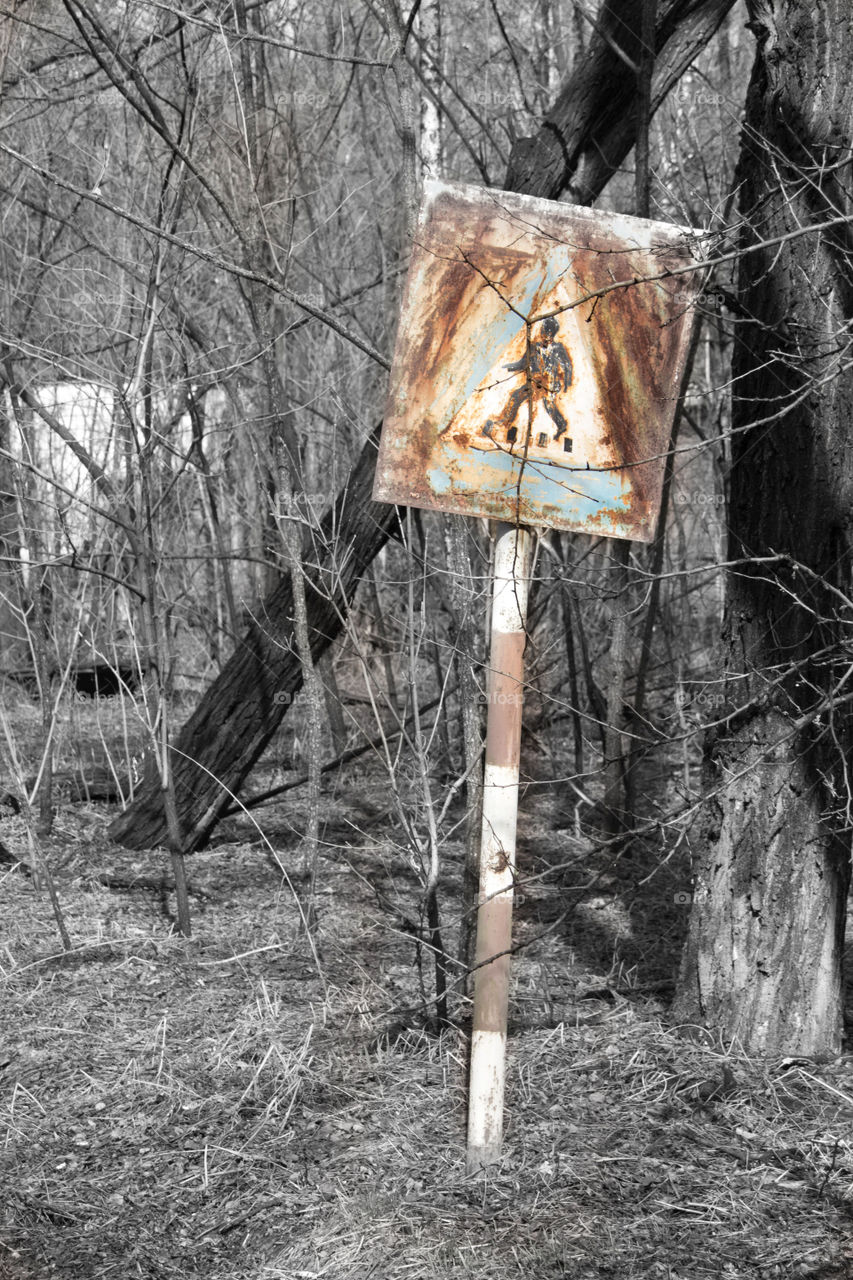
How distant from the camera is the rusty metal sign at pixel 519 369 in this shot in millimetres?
3135

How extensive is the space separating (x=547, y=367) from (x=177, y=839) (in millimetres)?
2929

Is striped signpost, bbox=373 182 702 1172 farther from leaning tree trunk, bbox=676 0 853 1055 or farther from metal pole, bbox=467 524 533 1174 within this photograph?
leaning tree trunk, bbox=676 0 853 1055

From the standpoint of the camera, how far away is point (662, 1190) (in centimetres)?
321

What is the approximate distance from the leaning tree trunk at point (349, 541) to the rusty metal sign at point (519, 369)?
1649 mm

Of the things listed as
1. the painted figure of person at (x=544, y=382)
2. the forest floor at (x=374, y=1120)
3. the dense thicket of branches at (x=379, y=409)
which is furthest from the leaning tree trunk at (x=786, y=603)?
the painted figure of person at (x=544, y=382)

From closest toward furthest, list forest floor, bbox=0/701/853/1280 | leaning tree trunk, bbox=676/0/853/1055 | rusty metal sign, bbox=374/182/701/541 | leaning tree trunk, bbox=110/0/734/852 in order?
1. forest floor, bbox=0/701/853/1280
2. rusty metal sign, bbox=374/182/701/541
3. leaning tree trunk, bbox=676/0/853/1055
4. leaning tree trunk, bbox=110/0/734/852

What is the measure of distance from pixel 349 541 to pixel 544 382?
3175 mm

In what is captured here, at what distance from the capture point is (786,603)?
3.91m

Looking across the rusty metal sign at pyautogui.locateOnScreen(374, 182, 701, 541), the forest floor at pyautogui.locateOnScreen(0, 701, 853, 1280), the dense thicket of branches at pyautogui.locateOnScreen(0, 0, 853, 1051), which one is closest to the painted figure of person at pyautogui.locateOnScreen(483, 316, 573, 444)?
the rusty metal sign at pyautogui.locateOnScreen(374, 182, 701, 541)

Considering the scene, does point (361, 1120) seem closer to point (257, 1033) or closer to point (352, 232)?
point (257, 1033)

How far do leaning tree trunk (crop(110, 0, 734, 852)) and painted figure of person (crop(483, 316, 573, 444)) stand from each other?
1.71m

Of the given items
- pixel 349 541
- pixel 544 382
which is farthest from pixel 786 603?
pixel 349 541

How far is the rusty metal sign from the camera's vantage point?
3135mm

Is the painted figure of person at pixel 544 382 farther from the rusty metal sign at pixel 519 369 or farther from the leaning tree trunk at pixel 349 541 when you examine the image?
the leaning tree trunk at pixel 349 541
